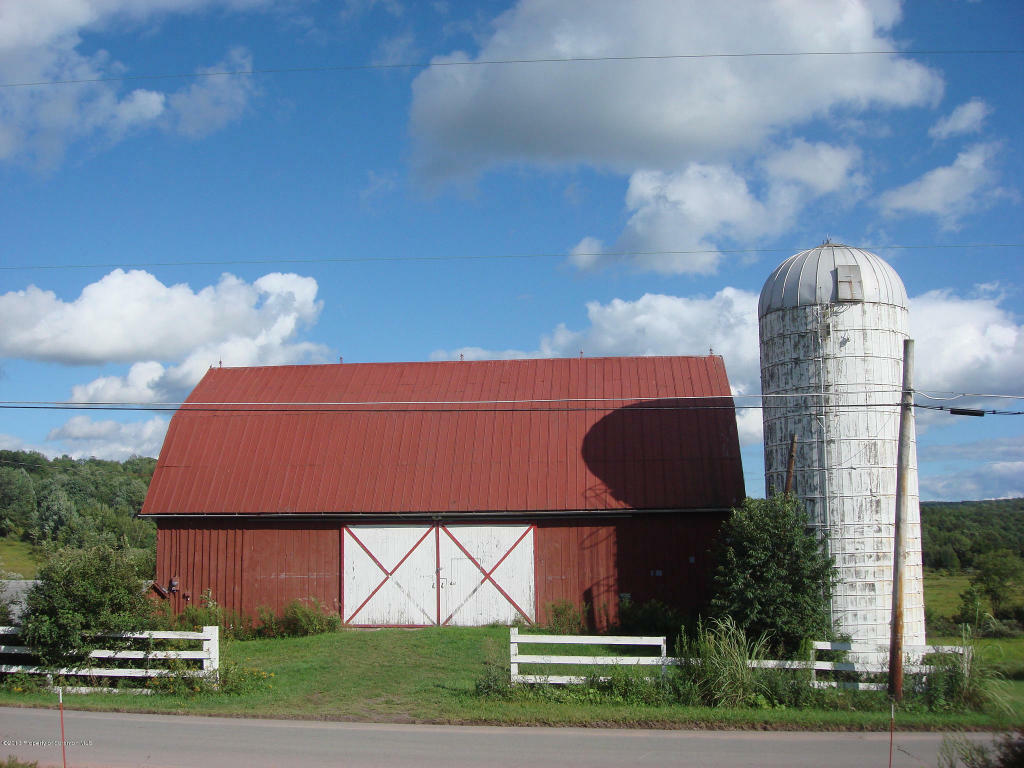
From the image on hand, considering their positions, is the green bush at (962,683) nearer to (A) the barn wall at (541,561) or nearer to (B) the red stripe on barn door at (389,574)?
(A) the barn wall at (541,561)

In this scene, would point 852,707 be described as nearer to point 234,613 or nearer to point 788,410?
point 788,410

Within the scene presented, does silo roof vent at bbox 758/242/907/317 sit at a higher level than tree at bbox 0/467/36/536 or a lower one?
higher

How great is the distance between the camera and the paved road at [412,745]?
11.5 meters

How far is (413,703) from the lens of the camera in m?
14.9

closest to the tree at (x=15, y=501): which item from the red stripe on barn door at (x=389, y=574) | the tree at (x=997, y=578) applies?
the red stripe on barn door at (x=389, y=574)

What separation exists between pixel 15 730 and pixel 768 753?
11464mm

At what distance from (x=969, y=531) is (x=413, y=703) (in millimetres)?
61360

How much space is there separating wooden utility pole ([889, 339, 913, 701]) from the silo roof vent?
160 inches

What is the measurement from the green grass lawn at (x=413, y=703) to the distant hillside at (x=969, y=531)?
3587 centimetres

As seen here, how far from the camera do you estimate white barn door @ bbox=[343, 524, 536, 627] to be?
23.7m

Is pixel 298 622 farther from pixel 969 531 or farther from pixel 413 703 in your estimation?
pixel 969 531

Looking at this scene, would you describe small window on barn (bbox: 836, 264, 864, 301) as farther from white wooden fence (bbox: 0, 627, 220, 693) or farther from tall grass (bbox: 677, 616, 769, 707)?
white wooden fence (bbox: 0, 627, 220, 693)

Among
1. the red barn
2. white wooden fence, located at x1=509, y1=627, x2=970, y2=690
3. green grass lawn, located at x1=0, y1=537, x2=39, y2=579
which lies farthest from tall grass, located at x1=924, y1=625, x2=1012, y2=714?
green grass lawn, located at x1=0, y1=537, x2=39, y2=579

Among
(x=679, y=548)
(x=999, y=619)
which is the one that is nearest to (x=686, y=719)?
(x=679, y=548)
